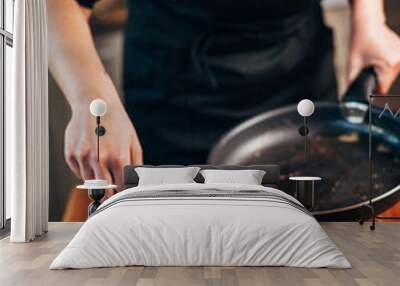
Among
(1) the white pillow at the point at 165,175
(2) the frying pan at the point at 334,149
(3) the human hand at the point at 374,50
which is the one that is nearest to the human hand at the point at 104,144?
(1) the white pillow at the point at 165,175

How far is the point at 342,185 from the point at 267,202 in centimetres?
273

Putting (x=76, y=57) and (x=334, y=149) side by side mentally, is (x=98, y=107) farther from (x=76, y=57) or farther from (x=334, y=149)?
(x=334, y=149)

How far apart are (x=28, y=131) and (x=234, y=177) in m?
A: 2.34

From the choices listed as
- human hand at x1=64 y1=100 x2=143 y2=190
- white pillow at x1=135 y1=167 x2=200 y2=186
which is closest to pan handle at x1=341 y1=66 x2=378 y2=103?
white pillow at x1=135 y1=167 x2=200 y2=186

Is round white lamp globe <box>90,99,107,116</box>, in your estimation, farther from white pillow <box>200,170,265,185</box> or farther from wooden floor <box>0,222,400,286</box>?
wooden floor <box>0,222,400,286</box>

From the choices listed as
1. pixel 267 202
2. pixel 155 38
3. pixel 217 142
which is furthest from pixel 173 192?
pixel 155 38

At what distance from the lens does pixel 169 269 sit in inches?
183

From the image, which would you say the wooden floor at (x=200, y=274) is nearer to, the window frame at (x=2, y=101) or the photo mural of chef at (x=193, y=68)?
the window frame at (x=2, y=101)

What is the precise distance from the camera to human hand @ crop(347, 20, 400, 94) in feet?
24.9

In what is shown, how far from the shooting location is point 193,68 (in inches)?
303

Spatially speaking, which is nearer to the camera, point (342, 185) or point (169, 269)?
point (169, 269)

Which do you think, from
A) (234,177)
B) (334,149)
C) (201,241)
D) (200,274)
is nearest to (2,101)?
(234,177)

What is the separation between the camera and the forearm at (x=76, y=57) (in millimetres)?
7684

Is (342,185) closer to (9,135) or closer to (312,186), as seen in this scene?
(312,186)
